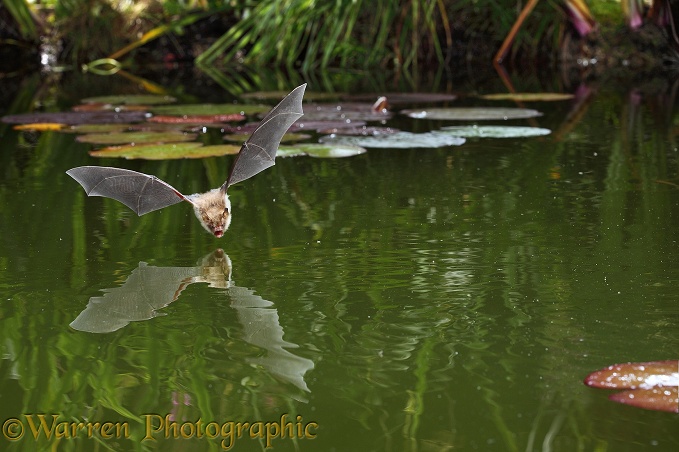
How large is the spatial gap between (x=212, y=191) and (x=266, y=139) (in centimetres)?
16

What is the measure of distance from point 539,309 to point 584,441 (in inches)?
18.7

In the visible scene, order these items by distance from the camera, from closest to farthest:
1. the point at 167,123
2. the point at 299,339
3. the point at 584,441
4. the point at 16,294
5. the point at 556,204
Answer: the point at 584,441 → the point at 299,339 → the point at 16,294 → the point at 556,204 → the point at 167,123

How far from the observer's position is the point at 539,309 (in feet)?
5.22

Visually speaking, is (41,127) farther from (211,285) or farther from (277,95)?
(211,285)

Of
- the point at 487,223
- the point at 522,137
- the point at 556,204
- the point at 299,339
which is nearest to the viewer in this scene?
the point at 299,339

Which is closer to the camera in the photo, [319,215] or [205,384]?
[205,384]

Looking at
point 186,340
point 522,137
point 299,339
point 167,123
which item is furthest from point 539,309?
point 167,123

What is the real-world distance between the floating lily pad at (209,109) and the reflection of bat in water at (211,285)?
2.39m

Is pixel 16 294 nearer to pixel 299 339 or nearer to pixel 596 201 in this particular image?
pixel 299 339

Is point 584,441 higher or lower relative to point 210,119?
lower

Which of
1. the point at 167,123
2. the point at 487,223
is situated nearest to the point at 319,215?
the point at 487,223

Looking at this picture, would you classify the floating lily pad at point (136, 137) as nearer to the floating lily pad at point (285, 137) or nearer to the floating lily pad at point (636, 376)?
the floating lily pad at point (285, 137)

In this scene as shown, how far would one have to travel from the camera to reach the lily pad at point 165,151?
10.1 feet
